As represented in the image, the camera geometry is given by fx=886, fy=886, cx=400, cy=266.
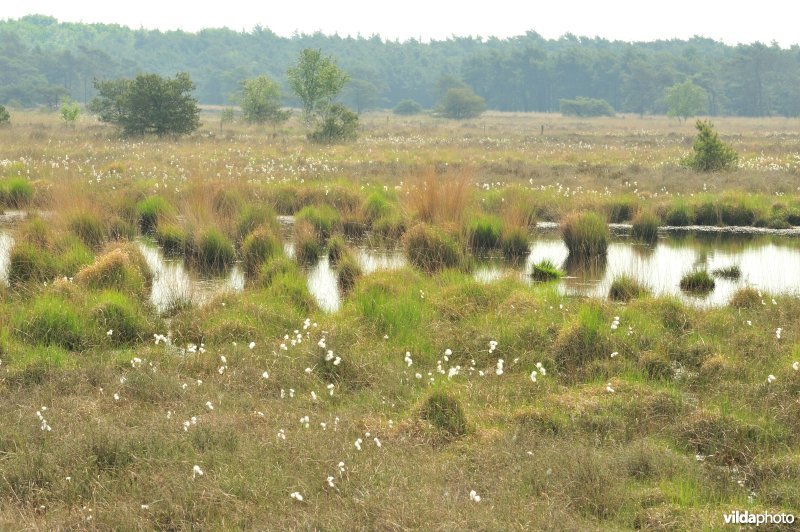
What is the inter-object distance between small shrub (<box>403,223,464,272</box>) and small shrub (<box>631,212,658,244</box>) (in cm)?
583

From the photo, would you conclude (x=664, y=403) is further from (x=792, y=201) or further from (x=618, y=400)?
(x=792, y=201)

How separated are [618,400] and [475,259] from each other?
753 centimetres

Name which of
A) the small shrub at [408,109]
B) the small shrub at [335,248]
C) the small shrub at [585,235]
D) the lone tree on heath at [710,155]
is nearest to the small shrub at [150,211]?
the small shrub at [335,248]

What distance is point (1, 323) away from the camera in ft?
30.2

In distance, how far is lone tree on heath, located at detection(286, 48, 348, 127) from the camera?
183ft

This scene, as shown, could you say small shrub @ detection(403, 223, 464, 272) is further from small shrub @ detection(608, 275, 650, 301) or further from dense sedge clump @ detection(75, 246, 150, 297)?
dense sedge clump @ detection(75, 246, 150, 297)

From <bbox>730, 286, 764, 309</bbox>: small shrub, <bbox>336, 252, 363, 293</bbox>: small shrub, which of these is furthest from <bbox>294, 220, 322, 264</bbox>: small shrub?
<bbox>730, 286, 764, 309</bbox>: small shrub

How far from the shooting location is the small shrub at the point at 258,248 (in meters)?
13.9

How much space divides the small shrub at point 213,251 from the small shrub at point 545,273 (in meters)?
4.91

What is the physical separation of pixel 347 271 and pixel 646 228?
7731 millimetres

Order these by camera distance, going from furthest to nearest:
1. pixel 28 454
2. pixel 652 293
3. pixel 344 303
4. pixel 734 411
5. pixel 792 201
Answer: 1. pixel 792 201
2. pixel 652 293
3. pixel 344 303
4. pixel 734 411
5. pixel 28 454

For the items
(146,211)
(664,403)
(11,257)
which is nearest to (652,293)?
(664,403)

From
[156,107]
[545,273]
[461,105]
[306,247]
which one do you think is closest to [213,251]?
[306,247]

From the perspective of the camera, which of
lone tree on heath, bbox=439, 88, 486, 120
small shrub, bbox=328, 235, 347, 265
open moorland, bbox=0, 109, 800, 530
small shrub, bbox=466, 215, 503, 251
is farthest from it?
lone tree on heath, bbox=439, 88, 486, 120
